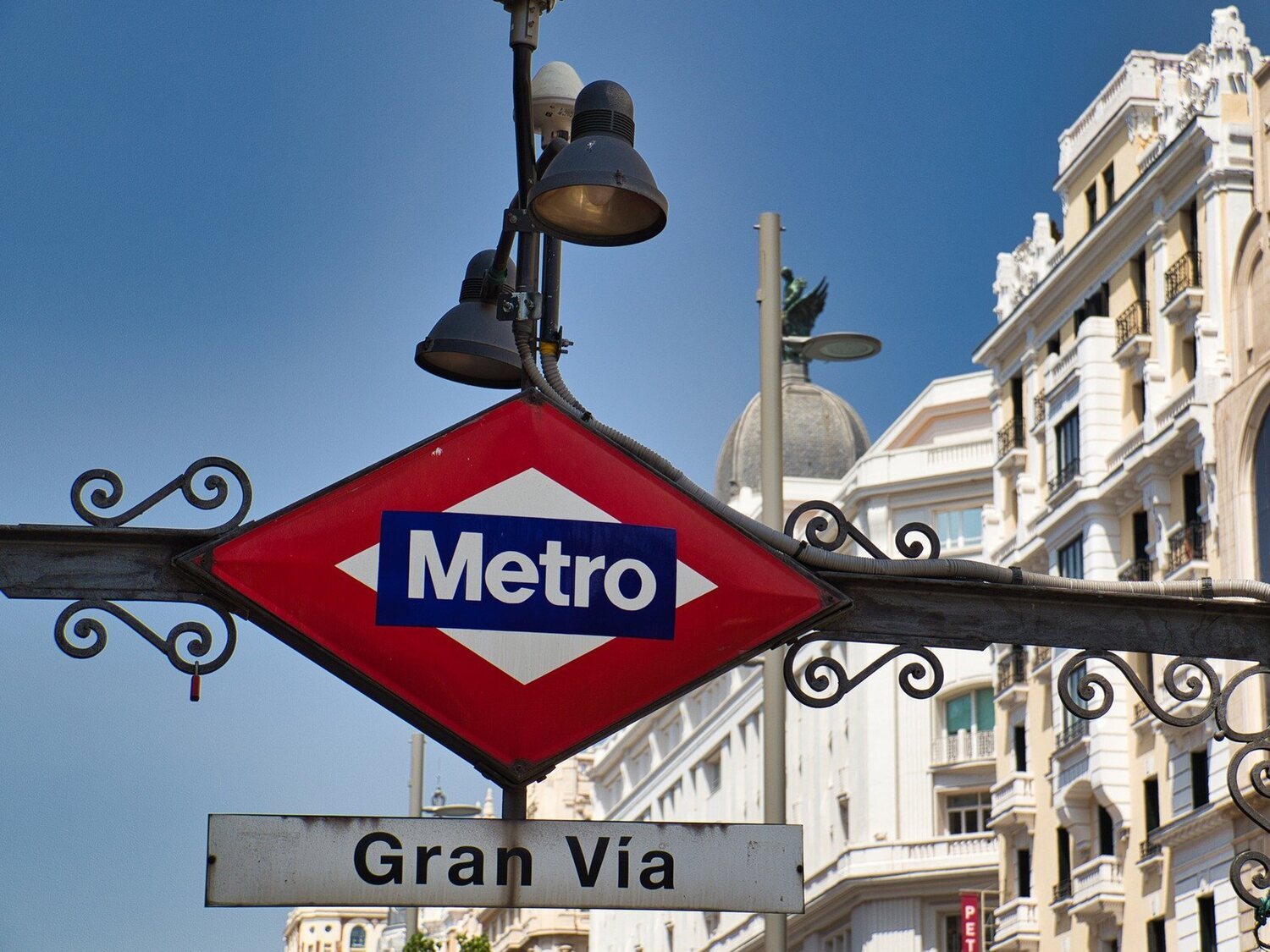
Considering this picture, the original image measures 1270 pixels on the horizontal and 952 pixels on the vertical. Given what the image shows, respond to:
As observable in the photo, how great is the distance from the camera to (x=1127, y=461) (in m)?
42.7

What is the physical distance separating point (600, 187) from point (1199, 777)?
3440 centimetres

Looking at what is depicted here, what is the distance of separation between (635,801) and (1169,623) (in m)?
86.9

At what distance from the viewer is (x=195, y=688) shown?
5.90 metres

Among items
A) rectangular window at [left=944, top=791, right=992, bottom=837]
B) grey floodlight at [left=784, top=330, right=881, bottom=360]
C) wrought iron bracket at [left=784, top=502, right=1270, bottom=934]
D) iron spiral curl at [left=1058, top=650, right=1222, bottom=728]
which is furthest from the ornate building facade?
iron spiral curl at [left=1058, top=650, right=1222, bottom=728]

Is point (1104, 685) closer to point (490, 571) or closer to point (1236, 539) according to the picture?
point (490, 571)

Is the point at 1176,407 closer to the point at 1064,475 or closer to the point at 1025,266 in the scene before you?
the point at 1064,475

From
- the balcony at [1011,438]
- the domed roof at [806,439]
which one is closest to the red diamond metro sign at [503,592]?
the balcony at [1011,438]

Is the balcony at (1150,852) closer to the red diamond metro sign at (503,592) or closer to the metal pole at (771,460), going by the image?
the metal pole at (771,460)

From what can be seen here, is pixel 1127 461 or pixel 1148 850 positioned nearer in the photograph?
pixel 1148 850

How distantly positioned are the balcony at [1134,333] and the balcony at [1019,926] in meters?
13.2

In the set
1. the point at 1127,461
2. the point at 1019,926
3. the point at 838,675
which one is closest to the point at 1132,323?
the point at 1127,461

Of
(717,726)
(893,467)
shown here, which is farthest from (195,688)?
(717,726)

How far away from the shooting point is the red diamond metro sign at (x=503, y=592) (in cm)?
604

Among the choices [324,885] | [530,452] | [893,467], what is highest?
[893,467]
